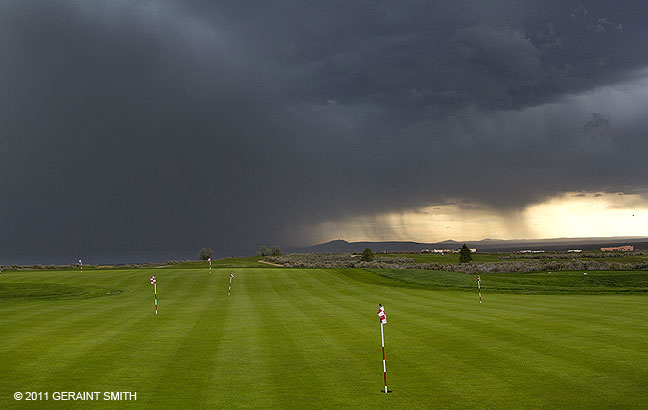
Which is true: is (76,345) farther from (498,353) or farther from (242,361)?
(498,353)

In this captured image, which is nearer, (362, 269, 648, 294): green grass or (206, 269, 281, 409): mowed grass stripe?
(206, 269, 281, 409): mowed grass stripe

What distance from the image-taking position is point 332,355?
45.1ft

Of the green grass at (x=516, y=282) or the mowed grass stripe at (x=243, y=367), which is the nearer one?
the mowed grass stripe at (x=243, y=367)

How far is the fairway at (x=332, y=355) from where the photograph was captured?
394 inches

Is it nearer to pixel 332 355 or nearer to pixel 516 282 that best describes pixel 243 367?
pixel 332 355

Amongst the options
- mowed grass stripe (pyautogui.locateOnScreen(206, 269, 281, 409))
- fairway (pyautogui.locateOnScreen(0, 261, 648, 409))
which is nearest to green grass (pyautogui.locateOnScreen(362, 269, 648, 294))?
fairway (pyautogui.locateOnScreen(0, 261, 648, 409))

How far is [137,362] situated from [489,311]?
16.4m

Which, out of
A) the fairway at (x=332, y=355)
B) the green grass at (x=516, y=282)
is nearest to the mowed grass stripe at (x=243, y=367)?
the fairway at (x=332, y=355)

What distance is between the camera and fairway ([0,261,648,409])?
32.8 ft

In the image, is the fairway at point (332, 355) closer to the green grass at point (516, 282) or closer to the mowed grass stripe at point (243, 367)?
the mowed grass stripe at point (243, 367)

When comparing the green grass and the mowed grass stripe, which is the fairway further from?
the green grass

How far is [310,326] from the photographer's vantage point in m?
18.9

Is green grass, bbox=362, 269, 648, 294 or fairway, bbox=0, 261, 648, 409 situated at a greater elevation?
fairway, bbox=0, 261, 648, 409

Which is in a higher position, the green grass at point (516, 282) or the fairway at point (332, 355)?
the fairway at point (332, 355)
